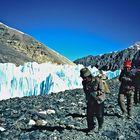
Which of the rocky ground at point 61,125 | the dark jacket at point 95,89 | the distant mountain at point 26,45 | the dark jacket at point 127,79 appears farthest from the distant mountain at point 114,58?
the dark jacket at point 95,89

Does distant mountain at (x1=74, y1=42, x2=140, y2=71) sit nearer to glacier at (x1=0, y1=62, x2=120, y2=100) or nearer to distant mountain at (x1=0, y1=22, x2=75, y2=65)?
distant mountain at (x1=0, y1=22, x2=75, y2=65)

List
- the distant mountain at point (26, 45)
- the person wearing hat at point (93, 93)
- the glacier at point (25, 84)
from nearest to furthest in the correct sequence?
the person wearing hat at point (93, 93) → the glacier at point (25, 84) → the distant mountain at point (26, 45)

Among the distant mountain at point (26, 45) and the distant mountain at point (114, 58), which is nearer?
the distant mountain at point (26, 45)

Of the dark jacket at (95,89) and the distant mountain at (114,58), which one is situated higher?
the distant mountain at (114,58)

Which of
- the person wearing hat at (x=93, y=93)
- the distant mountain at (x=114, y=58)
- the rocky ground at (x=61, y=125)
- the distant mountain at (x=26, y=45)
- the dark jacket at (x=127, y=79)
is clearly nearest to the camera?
the person wearing hat at (x=93, y=93)

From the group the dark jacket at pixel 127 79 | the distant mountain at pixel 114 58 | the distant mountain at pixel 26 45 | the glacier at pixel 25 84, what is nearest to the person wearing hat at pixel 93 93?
the dark jacket at pixel 127 79

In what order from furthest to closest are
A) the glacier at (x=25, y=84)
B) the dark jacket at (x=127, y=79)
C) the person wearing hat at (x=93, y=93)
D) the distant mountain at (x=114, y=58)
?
the distant mountain at (x=114, y=58)
the glacier at (x=25, y=84)
the dark jacket at (x=127, y=79)
the person wearing hat at (x=93, y=93)

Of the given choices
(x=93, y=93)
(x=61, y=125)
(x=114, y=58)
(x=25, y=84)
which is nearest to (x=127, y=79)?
(x=61, y=125)

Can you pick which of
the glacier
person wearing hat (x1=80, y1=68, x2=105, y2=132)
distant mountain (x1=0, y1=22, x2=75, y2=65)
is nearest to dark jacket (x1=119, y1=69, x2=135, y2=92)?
person wearing hat (x1=80, y1=68, x2=105, y2=132)

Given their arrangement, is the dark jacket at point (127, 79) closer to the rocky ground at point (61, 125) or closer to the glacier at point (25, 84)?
the rocky ground at point (61, 125)

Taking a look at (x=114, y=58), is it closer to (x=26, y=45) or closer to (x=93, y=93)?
(x=26, y=45)

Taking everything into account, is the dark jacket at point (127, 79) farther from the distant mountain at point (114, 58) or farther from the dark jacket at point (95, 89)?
the distant mountain at point (114, 58)

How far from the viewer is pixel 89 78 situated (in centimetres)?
807

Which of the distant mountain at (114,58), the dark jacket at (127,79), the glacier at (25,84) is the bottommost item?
the dark jacket at (127,79)
